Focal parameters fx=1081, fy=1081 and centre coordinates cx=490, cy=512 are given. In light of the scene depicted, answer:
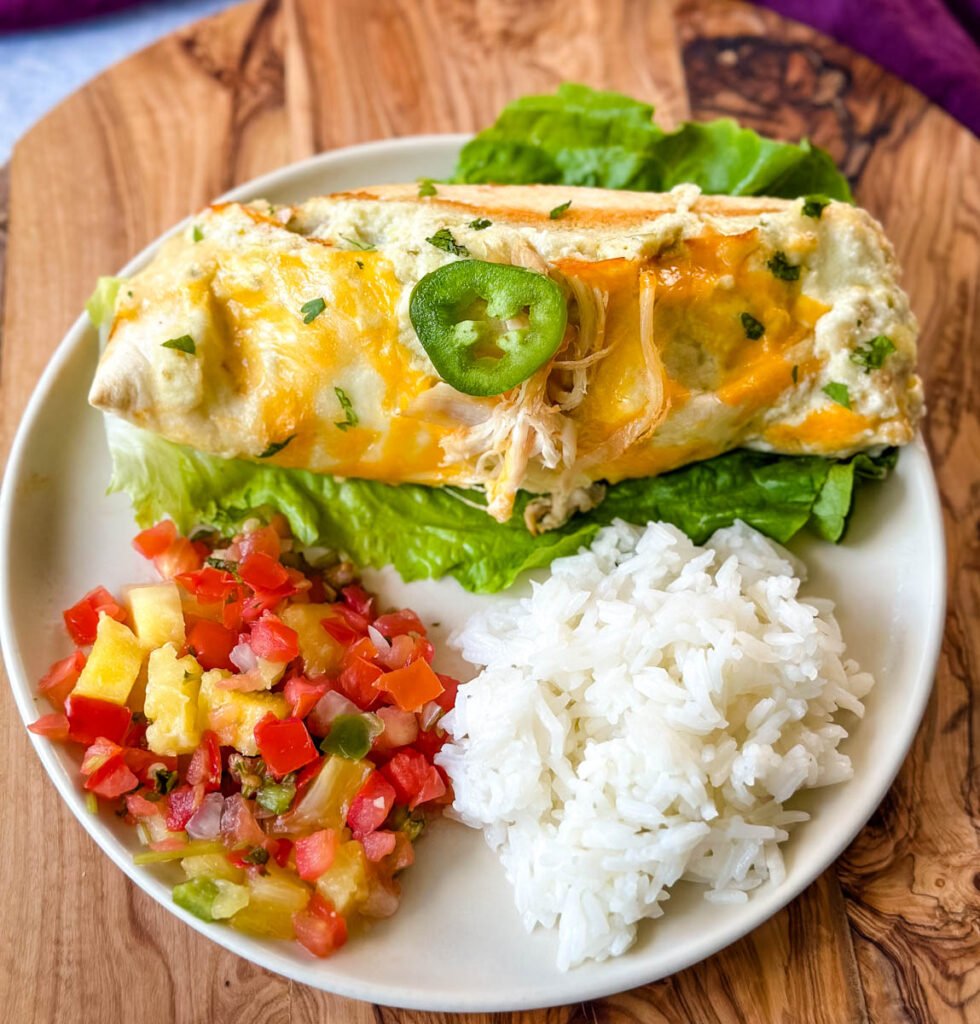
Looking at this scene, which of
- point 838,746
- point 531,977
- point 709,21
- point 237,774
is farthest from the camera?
point 709,21

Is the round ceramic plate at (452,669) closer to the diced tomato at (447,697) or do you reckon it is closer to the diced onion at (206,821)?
the diced onion at (206,821)

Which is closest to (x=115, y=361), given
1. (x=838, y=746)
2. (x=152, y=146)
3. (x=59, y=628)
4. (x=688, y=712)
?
(x=59, y=628)

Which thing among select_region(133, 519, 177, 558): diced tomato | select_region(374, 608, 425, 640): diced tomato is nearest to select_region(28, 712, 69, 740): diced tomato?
select_region(133, 519, 177, 558): diced tomato

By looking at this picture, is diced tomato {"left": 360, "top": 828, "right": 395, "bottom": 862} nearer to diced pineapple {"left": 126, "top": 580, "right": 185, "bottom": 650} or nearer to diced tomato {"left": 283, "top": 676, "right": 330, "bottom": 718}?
diced tomato {"left": 283, "top": 676, "right": 330, "bottom": 718}

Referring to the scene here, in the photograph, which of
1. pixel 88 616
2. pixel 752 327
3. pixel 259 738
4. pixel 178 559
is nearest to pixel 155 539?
pixel 178 559

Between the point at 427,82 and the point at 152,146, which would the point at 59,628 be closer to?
the point at 152,146

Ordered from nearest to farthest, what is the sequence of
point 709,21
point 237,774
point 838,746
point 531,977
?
point 531,977, point 237,774, point 838,746, point 709,21
